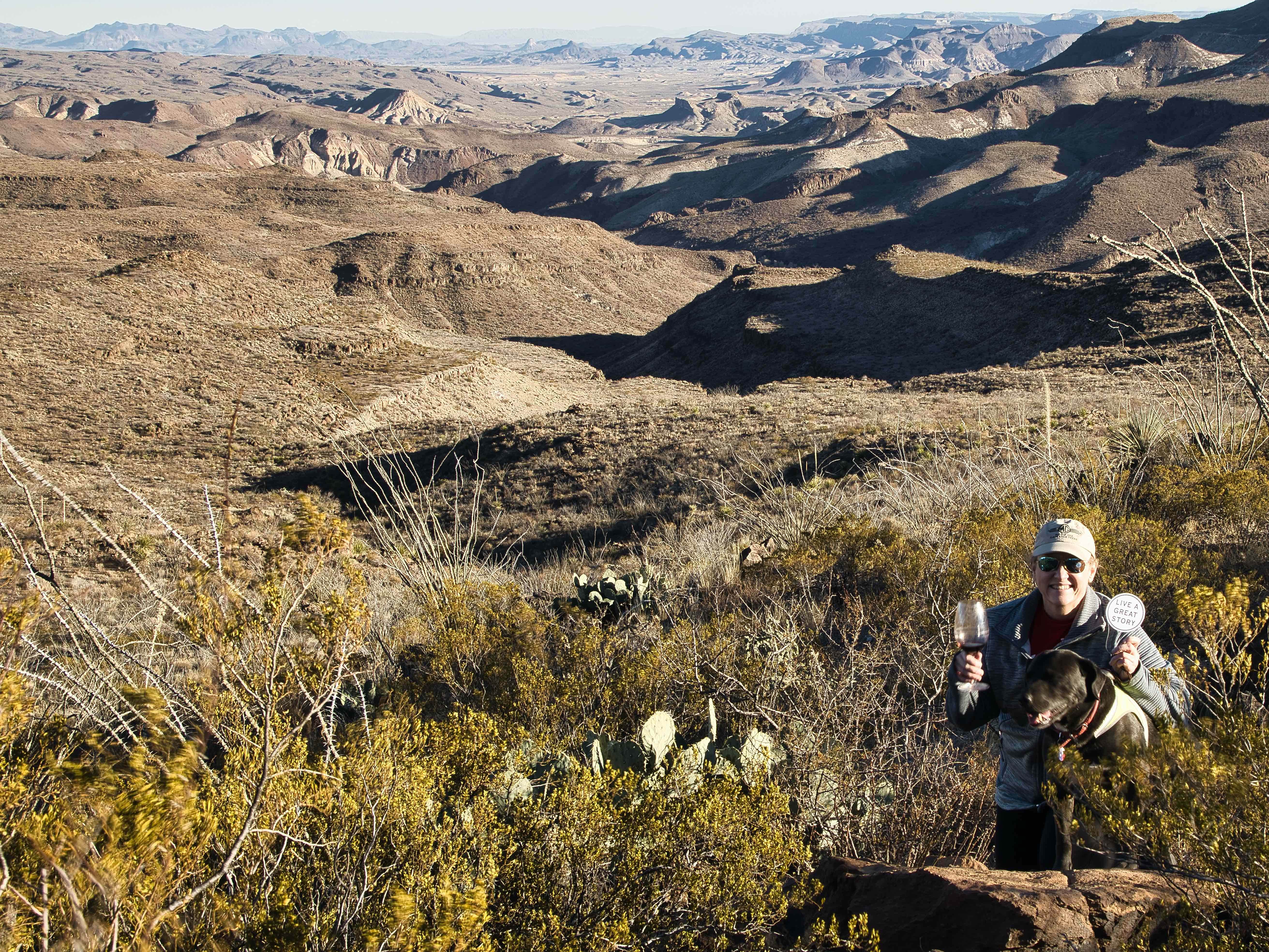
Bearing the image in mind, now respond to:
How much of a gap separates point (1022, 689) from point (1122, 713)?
271 millimetres

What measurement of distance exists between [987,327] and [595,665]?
24112 millimetres

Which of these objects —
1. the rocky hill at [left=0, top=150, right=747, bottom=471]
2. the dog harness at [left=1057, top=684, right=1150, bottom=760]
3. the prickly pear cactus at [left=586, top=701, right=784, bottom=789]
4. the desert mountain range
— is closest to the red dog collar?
the dog harness at [left=1057, top=684, right=1150, bottom=760]

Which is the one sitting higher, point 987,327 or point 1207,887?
point 1207,887

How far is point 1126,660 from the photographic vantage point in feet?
8.13

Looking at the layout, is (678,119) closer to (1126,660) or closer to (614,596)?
(614,596)

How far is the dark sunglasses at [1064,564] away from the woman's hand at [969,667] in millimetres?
359

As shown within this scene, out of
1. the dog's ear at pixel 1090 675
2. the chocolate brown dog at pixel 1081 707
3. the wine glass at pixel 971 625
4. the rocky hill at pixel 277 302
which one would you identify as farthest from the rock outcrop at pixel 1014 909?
the rocky hill at pixel 277 302

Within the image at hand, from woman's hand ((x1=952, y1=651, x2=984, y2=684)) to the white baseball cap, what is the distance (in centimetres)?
38

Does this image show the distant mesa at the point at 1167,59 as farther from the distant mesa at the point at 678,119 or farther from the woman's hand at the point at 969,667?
the woman's hand at the point at 969,667

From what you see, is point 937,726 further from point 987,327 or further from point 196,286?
point 196,286

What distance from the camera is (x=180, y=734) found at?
6.31 feet

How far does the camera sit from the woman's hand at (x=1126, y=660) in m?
2.47

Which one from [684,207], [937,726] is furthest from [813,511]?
[684,207]

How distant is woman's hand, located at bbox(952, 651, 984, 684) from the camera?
8.73 ft
